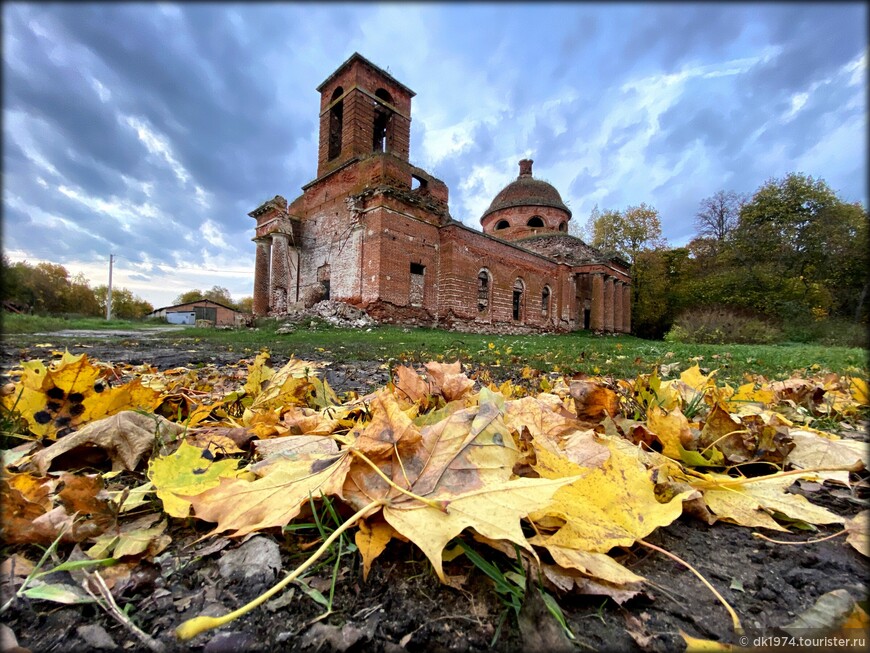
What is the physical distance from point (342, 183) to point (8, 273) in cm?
1632

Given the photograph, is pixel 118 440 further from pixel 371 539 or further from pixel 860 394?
pixel 860 394

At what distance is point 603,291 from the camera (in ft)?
75.8

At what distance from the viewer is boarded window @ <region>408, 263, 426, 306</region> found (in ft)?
49.2

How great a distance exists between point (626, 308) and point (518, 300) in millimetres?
10879

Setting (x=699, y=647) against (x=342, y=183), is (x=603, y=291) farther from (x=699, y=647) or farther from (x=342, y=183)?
(x=699, y=647)

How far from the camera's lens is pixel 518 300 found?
19516mm

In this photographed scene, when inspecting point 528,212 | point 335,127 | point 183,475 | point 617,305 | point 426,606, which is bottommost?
point 426,606

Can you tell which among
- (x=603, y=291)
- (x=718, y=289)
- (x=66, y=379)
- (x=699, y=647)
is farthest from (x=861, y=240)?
(x=718, y=289)

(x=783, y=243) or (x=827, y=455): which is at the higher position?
(x=783, y=243)

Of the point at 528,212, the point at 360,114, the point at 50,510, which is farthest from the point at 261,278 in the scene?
the point at 50,510

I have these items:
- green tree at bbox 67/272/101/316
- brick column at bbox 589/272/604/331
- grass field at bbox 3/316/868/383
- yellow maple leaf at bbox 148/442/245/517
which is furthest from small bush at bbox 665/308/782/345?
green tree at bbox 67/272/101/316

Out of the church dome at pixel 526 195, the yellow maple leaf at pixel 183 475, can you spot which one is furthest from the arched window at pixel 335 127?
the yellow maple leaf at pixel 183 475

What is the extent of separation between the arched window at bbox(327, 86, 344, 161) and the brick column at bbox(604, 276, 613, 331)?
17026 mm

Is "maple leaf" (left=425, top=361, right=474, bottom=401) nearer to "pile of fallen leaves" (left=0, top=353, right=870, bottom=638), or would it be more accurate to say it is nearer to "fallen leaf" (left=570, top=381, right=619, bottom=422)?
"pile of fallen leaves" (left=0, top=353, right=870, bottom=638)
